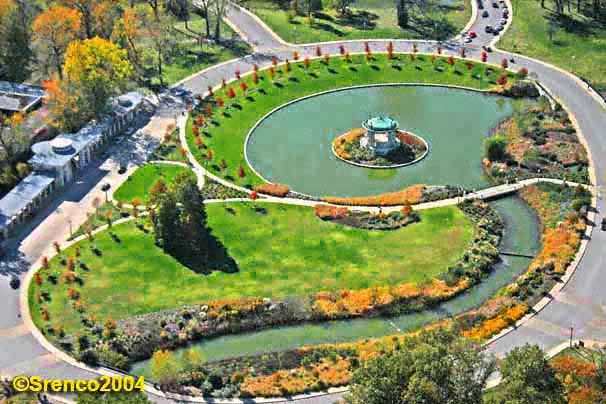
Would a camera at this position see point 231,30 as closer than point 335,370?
No

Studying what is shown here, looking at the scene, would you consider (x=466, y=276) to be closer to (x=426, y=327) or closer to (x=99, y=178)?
(x=426, y=327)

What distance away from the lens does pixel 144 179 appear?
420ft

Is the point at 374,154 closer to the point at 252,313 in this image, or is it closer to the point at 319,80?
the point at 319,80

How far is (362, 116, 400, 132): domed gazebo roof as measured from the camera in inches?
5207

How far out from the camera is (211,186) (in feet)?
412

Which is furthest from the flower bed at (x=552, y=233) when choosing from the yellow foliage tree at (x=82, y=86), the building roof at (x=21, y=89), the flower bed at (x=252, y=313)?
the building roof at (x=21, y=89)

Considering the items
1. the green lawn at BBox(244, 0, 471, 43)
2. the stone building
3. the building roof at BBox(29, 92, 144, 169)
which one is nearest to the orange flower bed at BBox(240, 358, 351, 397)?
the stone building

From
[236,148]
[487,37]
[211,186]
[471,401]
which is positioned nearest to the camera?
[471,401]

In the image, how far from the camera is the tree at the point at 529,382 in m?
76.2

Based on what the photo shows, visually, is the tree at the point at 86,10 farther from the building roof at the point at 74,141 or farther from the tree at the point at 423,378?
the tree at the point at 423,378

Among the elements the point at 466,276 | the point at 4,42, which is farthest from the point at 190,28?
the point at 466,276

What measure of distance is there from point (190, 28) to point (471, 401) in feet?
377

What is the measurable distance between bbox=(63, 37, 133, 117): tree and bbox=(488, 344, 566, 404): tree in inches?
3076

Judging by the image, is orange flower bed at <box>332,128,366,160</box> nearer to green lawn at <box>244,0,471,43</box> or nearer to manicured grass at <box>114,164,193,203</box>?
manicured grass at <box>114,164,193,203</box>
